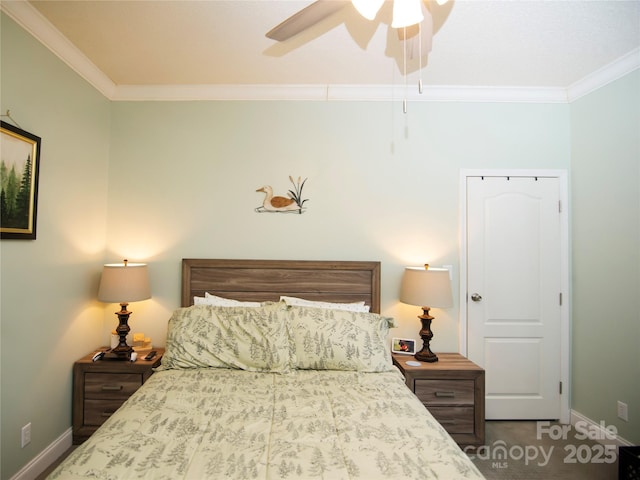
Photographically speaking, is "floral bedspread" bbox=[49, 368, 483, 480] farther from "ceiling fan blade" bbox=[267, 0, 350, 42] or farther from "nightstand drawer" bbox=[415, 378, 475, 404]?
"ceiling fan blade" bbox=[267, 0, 350, 42]

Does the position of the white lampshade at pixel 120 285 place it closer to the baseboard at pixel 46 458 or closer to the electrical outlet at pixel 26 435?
the electrical outlet at pixel 26 435

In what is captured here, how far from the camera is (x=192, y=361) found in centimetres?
210

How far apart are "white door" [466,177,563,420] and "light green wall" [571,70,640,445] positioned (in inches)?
6.1

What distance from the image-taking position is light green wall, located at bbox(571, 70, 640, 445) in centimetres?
227

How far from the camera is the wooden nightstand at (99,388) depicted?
91.0 inches

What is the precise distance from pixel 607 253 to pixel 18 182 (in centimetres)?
387

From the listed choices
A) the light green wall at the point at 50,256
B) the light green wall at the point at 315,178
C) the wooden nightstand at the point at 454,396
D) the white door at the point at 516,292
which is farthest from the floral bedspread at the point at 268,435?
the white door at the point at 516,292

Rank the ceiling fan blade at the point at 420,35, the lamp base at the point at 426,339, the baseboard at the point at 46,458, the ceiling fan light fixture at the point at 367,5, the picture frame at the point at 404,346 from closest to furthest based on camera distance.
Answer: the ceiling fan light fixture at the point at 367,5
the ceiling fan blade at the point at 420,35
the baseboard at the point at 46,458
the lamp base at the point at 426,339
the picture frame at the point at 404,346

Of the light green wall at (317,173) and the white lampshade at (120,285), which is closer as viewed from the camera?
the white lampshade at (120,285)

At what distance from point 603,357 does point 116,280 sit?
358 centimetres

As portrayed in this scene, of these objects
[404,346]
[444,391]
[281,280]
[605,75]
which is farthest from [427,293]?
[605,75]

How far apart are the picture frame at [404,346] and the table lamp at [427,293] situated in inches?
3.4

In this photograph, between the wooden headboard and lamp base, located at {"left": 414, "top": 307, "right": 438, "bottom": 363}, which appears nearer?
lamp base, located at {"left": 414, "top": 307, "right": 438, "bottom": 363}

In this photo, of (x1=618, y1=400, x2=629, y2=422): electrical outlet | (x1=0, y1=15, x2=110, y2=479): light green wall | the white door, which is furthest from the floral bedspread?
(x1=618, y1=400, x2=629, y2=422): electrical outlet
